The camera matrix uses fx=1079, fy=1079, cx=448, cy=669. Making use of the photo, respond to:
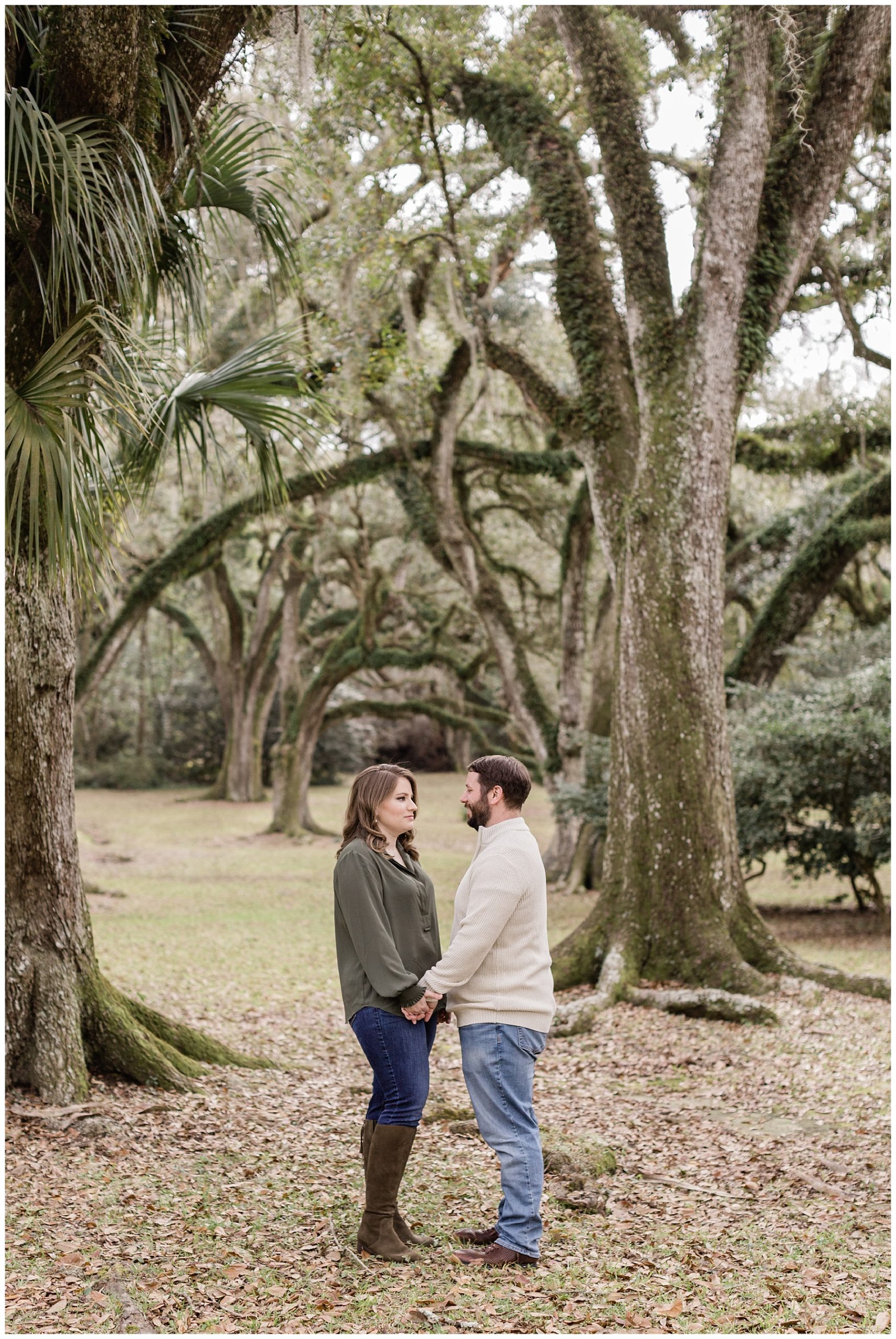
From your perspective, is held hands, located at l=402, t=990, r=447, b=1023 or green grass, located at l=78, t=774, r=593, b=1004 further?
green grass, located at l=78, t=774, r=593, b=1004

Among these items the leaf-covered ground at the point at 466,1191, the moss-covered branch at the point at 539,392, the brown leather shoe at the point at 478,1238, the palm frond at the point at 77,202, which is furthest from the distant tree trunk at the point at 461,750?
the brown leather shoe at the point at 478,1238

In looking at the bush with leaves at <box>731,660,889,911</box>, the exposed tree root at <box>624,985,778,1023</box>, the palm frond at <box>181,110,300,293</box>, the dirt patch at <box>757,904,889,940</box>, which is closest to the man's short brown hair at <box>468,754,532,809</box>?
the palm frond at <box>181,110,300,293</box>

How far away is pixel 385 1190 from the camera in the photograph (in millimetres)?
3529

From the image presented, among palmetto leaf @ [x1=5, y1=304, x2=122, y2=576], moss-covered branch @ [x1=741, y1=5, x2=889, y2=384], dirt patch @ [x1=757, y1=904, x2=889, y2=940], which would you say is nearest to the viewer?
palmetto leaf @ [x1=5, y1=304, x2=122, y2=576]

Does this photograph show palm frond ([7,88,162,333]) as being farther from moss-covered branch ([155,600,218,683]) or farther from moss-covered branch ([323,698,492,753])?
moss-covered branch ([155,600,218,683])

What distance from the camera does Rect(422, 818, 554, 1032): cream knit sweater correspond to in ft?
11.3

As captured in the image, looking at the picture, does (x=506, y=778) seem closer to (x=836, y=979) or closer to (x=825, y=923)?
(x=836, y=979)

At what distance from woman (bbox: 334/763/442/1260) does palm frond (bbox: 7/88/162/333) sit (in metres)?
2.42

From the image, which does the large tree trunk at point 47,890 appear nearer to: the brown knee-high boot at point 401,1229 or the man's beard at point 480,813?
the brown knee-high boot at point 401,1229

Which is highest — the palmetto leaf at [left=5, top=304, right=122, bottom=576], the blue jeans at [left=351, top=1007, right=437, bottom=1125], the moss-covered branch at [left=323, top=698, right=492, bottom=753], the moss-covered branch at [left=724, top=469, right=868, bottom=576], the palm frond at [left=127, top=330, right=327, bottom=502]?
the moss-covered branch at [left=724, top=469, right=868, bottom=576]

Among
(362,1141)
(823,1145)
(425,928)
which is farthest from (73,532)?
(823,1145)

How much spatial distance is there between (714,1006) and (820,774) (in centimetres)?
456

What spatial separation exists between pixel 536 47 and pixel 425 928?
9408mm

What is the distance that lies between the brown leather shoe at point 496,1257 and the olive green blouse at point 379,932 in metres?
0.86
